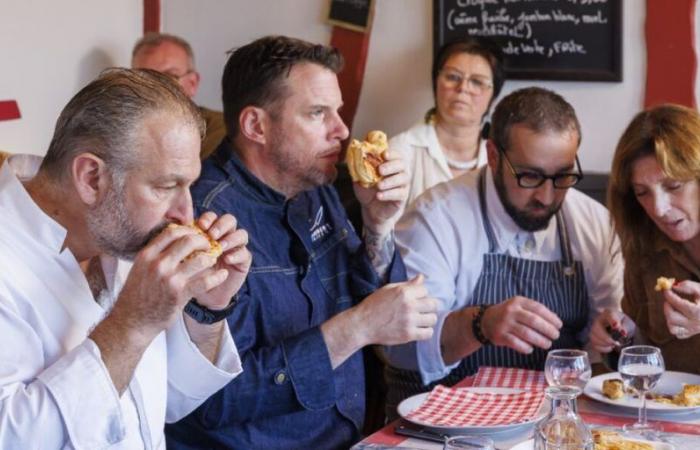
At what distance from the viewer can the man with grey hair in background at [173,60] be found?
509cm

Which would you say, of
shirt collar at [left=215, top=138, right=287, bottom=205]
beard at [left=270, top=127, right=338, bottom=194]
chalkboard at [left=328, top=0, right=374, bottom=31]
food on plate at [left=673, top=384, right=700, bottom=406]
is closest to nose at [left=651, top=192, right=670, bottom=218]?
food on plate at [left=673, top=384, right=700, bottom=406]

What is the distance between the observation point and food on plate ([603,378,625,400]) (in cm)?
254

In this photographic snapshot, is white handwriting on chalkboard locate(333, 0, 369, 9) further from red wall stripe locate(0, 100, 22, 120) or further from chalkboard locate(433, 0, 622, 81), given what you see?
red wall stripe locate(0, 100, 22, 120)

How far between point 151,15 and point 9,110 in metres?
1.27

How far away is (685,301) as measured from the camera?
8.98 ft

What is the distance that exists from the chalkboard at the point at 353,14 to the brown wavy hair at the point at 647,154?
222cm

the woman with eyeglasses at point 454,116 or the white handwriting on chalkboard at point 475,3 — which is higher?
the white handwriting on chalkboard at point 475,3

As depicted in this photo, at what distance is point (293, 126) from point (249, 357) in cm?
65

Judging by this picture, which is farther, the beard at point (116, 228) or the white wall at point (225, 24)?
the white wall at point (225, 24)

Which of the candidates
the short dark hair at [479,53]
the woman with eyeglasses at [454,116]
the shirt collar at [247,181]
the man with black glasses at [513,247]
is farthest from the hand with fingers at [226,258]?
the short dark hair at [479,53]

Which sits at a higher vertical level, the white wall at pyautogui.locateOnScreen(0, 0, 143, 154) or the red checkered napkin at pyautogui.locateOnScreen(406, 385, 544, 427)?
the white wall at pyautogui.locateOnScreen(0, 0, 143, 154)

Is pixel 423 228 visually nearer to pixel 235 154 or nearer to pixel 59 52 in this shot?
pixel 235 154

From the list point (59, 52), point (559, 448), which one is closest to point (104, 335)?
point (559, 448)

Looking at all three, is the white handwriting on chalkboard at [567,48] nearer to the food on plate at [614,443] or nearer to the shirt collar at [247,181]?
the shirt collar at [247,181]
